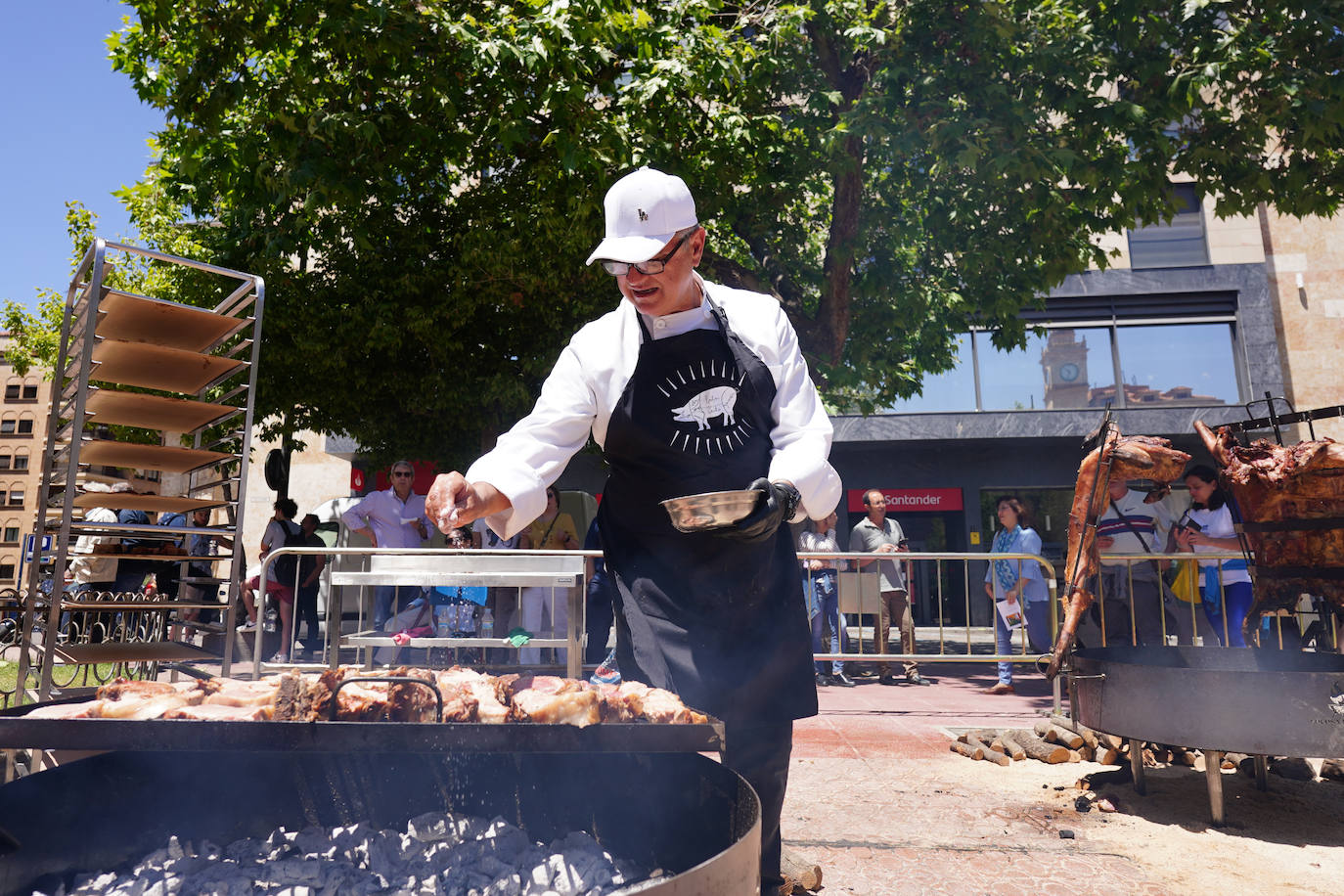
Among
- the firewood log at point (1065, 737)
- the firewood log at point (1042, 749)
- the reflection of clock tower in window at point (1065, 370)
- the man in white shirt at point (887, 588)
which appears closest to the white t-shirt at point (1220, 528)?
the man in white shirt at point (887, 588)

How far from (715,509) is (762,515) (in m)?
0.11

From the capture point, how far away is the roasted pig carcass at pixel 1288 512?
14.2 ft

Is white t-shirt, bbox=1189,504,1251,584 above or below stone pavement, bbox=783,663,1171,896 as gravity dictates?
above

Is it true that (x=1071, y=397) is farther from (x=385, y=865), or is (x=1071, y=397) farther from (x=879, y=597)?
(x=385, y=865)

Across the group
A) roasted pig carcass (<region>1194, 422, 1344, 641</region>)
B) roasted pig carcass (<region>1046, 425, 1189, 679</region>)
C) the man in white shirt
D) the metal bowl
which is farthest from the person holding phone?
the metal bowl

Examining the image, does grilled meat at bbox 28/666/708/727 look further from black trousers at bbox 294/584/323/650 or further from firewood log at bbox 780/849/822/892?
black trousers at bbox 294/584/323/650

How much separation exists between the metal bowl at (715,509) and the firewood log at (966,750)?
4.12 metres

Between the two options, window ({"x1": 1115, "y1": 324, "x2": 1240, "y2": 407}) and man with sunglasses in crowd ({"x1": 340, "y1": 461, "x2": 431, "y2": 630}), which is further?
window ({"x1": 1115, "y1": 324, "x2": 1240, "y2": 407})

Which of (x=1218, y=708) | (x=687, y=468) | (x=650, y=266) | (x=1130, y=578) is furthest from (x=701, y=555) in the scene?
(x=1130, y=578)

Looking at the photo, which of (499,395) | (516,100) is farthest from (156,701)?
(499,395)

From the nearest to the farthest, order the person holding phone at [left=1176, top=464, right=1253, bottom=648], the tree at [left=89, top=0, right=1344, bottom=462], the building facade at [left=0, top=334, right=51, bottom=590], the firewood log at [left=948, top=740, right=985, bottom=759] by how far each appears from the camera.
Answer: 1. the firewood log at [left=948, top=740, right=985, bottom=759]
2. the tree at [left=89, top=0, right=1344, bottom=462]
3. the person holding phone at [left=1176, top=464, right=1253, bottom=648]
4. the building facade at [left=0, top=334, right=51, bottom=590]

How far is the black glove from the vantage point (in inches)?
69.8

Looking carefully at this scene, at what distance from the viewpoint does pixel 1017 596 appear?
26.9 feet

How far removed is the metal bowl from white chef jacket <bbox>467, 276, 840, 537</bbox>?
327 millimetres
